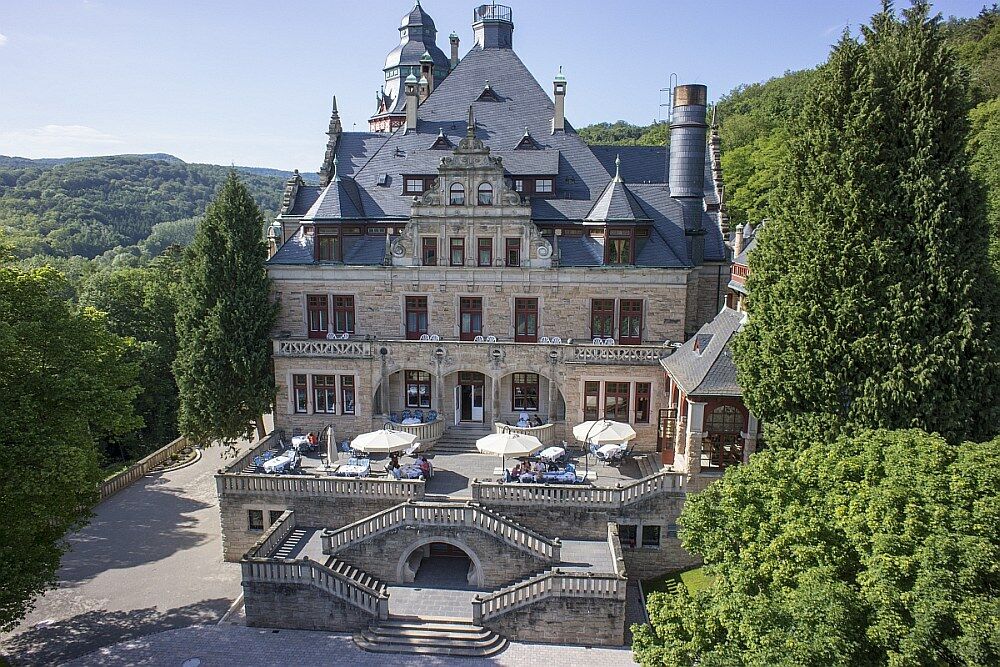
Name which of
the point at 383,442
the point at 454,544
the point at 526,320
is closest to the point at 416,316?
the point at 526,320

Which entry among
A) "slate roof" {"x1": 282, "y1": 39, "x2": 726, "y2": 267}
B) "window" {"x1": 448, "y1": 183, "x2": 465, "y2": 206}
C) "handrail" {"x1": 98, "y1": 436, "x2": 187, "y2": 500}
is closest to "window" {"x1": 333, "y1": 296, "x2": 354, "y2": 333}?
"slate roof" {"x1": 282, "y1": 39, "x2": 726, "y2": 267}

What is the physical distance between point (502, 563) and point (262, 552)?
29.3ft

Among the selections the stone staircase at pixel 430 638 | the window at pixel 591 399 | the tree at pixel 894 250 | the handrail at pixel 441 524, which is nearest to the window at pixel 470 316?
the window at pixel 591 399

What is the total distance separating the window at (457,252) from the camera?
3338 centimetres

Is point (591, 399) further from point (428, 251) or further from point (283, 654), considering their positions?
point (283, 654)

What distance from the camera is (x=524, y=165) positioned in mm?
34938

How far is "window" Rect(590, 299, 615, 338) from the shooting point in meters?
33.4

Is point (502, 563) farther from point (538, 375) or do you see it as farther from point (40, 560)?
point (40, 560)

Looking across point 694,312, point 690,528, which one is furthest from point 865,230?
point 694,312

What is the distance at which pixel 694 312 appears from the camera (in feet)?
118

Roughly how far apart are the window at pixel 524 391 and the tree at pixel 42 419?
17.7m

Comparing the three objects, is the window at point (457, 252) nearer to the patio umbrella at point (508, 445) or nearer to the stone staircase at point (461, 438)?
the stone staircase at point (461, 438)

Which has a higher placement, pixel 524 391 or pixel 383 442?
pixel 524 391

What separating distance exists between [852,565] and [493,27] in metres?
36.5
